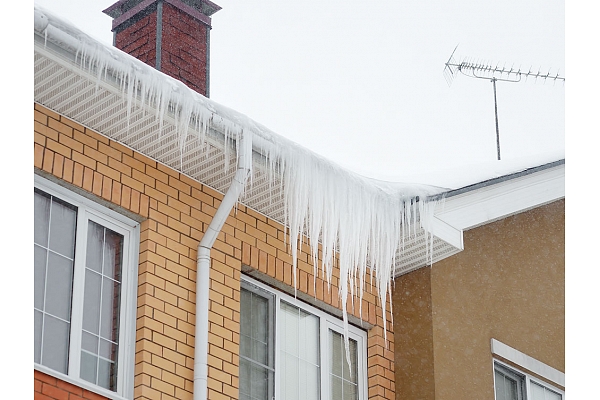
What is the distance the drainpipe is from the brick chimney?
230 centimetres

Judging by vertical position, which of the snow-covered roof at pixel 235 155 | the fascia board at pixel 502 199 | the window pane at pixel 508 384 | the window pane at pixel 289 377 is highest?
the fascia board at pixel 502 199

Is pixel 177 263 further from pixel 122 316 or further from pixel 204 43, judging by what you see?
pixel 204 43

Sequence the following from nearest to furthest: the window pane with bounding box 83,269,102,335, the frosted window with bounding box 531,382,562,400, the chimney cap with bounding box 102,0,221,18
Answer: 1. the window pane with bounding box 83,269,102,335
2. the frosted window with bounding box 531,382,562,400
3. the chimney cap with bounding box 102,0,221,18

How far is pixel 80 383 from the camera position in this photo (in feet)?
15.0

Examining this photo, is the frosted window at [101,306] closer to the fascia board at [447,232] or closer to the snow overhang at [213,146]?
the snow overhang at [213,146]

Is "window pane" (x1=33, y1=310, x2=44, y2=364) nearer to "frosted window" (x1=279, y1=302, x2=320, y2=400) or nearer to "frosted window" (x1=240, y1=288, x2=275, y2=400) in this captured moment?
"frosted window" (x1=240, y1=288, x2=275, y2=400)

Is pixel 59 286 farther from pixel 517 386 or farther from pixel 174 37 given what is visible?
pixel 517 386

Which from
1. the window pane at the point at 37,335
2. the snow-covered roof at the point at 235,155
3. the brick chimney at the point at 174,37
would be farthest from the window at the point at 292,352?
the brick chimney at the point at 174,37

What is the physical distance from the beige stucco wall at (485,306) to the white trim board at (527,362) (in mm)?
55

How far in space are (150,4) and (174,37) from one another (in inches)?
13.4

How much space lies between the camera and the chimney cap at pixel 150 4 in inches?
303

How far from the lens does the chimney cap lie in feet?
25.2

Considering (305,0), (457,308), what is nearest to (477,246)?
(457,308)

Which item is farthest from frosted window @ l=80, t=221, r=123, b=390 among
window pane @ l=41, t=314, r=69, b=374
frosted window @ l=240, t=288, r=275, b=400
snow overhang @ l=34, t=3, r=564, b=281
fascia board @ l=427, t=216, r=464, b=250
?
fascia board @ l=427, t=216, r=464, b=250
